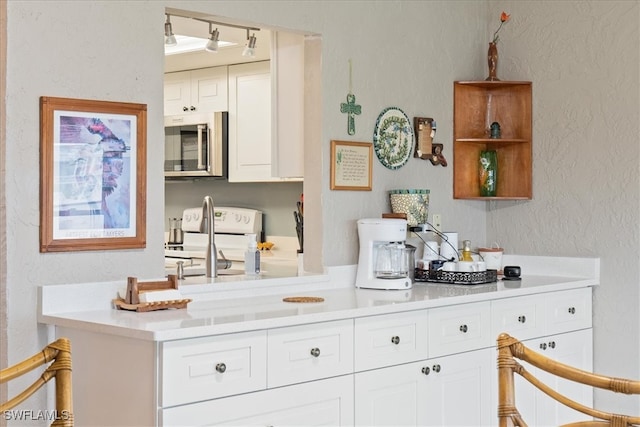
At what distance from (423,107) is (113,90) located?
166cm

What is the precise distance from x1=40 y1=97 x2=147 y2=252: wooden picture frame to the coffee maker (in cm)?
104

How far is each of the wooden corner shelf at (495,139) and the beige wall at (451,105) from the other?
0.05 meters

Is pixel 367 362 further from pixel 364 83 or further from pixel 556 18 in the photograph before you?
pixel 556 18

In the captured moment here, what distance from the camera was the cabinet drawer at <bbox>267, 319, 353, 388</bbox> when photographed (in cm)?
272

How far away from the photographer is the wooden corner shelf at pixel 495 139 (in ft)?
14.2

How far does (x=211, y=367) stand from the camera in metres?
2.53

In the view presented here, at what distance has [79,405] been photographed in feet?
8.89

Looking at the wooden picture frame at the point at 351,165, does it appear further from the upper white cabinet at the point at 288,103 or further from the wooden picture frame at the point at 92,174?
the wooden picture frame at the point at 92,174

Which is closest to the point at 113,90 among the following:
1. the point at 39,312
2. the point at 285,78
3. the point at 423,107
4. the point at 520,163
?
the point at 39,312

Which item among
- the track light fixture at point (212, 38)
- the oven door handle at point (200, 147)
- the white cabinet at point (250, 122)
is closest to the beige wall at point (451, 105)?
the track light fixture at point (212, 38)

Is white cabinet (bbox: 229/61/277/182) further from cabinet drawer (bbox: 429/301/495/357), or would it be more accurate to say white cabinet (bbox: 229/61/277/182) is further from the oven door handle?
cabinet drawer (bbox: 429/301/495/357)

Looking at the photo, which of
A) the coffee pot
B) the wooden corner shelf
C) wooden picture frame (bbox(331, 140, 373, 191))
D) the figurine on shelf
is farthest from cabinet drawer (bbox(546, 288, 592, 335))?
the coffee pot

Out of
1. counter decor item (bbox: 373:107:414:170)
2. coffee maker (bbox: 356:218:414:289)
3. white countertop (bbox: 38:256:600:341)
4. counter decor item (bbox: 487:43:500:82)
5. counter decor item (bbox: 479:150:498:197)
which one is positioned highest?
counter decor item (bbox: 487:43:500:82)

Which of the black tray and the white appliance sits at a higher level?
the white appliance
